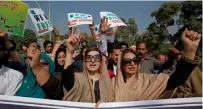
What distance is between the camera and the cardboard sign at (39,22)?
6711 millimetres

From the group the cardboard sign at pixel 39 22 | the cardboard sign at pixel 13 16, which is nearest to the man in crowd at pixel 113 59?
the cardboard sign at pixel 13 16

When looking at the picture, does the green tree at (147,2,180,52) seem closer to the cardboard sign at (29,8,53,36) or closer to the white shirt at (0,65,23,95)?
the cardboard sign at (29,8,53,36)

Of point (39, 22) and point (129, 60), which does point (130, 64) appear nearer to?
point (129, 60)

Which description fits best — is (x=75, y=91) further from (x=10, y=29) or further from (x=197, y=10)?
(x=197, y=10)

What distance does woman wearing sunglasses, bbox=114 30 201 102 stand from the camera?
2.76 m

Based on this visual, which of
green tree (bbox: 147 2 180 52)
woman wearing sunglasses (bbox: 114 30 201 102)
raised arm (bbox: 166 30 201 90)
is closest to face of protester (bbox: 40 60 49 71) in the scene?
woman wearing sunglasses (bbox: 114 30 201 102)

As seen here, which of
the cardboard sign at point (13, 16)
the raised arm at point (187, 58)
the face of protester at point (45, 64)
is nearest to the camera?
the raised arm at point (187, 58)

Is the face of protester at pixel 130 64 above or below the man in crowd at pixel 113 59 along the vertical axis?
above

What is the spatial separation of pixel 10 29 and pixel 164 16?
2451 cm

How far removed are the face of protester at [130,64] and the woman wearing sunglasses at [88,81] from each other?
0.18 metres

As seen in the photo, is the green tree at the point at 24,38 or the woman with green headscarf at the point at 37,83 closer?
the woman with green headscarf at the point at 37,83

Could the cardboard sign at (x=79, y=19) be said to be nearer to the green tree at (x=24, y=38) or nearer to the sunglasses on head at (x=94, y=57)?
the green tree at (x=24, y=38)

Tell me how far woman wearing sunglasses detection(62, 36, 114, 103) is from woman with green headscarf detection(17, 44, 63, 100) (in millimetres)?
104

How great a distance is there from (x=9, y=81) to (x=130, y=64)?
108 cm
